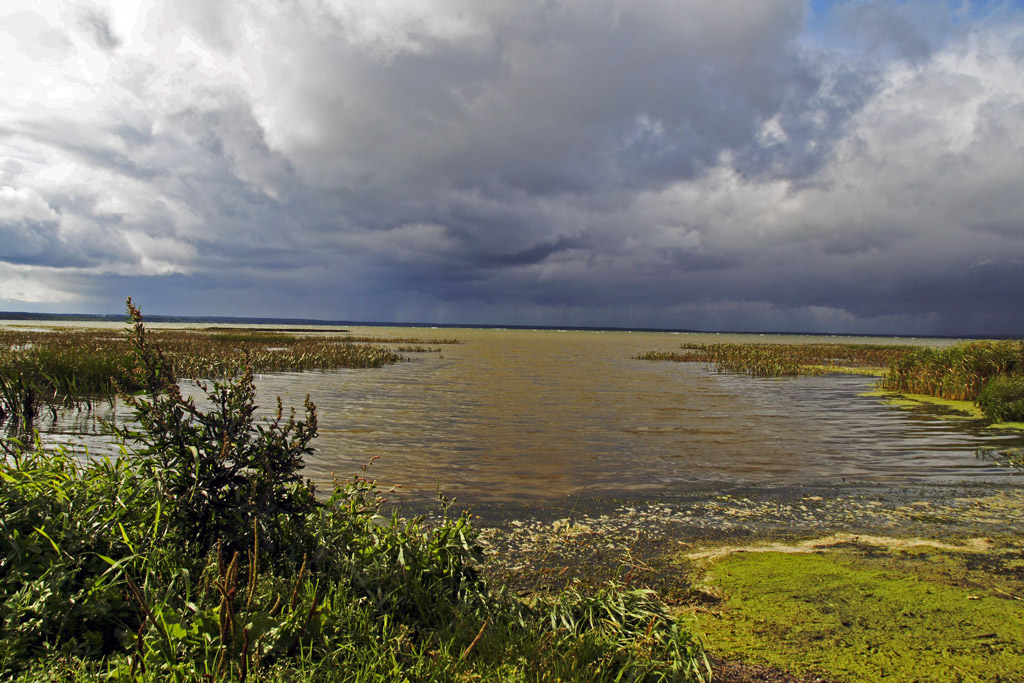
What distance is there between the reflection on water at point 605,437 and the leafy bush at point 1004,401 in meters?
1.54

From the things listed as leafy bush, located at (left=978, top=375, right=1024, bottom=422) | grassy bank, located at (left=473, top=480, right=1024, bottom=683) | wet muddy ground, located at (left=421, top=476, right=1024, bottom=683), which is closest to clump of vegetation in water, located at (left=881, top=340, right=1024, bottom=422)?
leafy bush, located at (left=978, top=375, right=1024, bottom=422)

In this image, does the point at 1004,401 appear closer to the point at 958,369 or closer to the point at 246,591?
the point at 958,369

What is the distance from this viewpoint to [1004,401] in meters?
17.5

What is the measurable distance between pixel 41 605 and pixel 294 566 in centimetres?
139

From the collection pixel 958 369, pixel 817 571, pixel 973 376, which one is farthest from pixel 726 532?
pixel 958 369

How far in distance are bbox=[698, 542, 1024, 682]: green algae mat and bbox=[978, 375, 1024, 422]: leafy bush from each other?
13344 millimetres

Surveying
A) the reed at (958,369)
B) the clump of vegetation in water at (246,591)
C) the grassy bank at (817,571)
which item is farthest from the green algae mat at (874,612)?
the reed at (958,369)

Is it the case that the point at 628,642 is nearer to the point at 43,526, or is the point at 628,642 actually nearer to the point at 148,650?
the point at 148,650

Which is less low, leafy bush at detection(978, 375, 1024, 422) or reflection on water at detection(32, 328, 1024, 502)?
leafy bush at detection(978, 375, 1024, 422)

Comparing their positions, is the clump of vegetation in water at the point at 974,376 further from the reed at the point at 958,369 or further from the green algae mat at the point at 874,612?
the green algae mat at the point at 874,612

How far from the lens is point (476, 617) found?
4.00 m

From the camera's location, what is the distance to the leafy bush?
56.2 ft

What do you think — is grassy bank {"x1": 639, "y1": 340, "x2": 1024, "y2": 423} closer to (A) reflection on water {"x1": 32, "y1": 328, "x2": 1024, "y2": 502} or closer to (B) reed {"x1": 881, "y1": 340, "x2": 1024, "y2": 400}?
(B) reed {"x1": 881, "y1": 340, "x2": 1024, "y2": 400}

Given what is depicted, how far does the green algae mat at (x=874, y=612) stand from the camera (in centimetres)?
446
